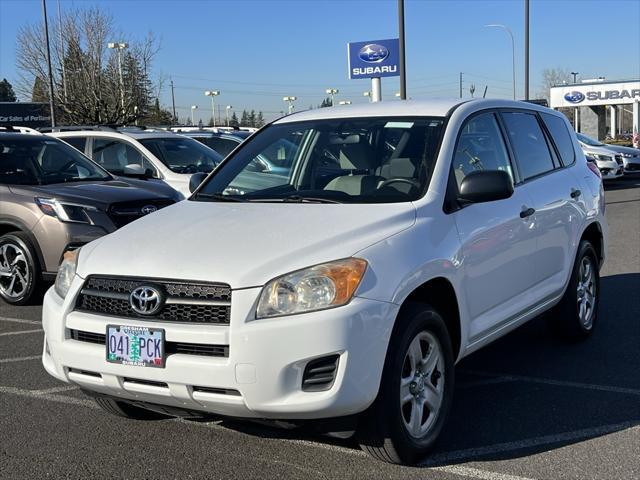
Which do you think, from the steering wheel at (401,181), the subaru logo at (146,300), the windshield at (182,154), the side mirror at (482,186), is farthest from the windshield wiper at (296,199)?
the windshield at (182,154)

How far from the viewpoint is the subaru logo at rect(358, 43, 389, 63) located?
2062 centimetres

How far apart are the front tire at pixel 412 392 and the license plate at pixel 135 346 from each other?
97 centimetres

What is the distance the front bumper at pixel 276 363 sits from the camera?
3203 mm

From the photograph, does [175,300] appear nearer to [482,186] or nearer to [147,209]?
[482,186]

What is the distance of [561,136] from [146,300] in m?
3.92

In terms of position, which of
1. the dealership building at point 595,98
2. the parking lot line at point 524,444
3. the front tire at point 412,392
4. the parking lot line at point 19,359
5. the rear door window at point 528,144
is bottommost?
the parking lot line at point 524,444

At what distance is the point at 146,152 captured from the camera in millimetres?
10492

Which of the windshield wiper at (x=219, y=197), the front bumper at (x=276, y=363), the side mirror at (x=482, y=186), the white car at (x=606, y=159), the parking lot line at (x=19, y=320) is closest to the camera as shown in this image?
the front bumper at (x=276, y=363)

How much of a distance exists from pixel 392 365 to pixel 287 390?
509mm

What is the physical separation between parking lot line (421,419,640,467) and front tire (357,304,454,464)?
0.11 m

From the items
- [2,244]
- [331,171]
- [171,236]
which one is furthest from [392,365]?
[2,244]

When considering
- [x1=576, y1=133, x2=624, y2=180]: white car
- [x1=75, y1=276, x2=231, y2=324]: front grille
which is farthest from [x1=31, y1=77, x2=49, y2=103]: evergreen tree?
[x1=75, y1=276, x2=231, y2=324]: front grille

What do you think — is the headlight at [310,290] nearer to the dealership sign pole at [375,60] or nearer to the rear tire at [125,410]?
the rear tire at [125,410]

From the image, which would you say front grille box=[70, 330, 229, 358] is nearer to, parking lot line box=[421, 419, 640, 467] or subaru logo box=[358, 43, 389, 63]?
parking lot line box=[421, 419, 640, 467]
